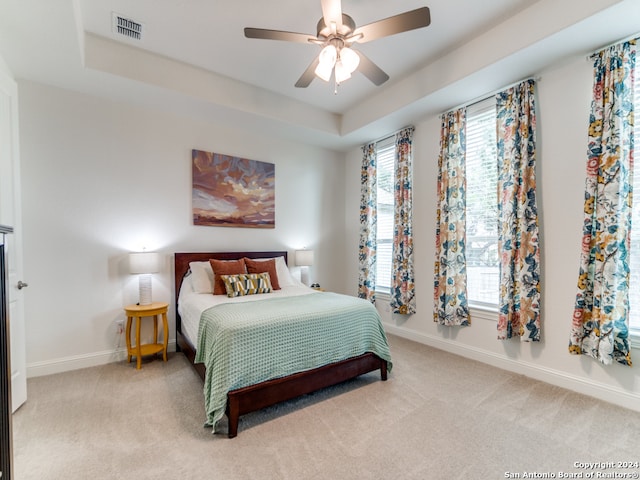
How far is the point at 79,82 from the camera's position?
300 centimetres

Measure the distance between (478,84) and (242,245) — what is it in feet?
11.3

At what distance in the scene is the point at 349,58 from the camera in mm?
2232

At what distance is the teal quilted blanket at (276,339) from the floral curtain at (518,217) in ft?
4.39

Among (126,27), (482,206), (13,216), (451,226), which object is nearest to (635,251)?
(482,206)

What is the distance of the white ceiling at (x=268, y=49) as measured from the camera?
2303 mm

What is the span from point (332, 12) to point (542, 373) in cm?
353

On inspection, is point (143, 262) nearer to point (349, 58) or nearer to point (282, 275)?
point (282, 275)

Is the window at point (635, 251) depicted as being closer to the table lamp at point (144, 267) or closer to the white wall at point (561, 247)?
the white wall at point (561, 247)

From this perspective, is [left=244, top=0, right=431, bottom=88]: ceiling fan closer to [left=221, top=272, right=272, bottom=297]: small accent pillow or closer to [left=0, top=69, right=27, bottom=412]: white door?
[left=0, top=69, right=27, bottom=412]: white door

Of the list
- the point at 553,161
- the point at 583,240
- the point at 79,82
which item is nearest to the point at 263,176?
the point at 79,82

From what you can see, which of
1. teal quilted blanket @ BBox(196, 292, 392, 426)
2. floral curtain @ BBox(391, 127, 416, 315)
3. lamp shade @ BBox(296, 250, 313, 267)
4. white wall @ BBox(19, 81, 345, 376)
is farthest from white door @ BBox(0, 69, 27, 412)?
floral curtain @ BBox(391, 127, 416, 315)

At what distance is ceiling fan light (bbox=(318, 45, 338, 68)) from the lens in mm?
2199

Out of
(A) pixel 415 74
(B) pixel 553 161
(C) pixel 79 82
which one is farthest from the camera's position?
(A) pixel 415 74

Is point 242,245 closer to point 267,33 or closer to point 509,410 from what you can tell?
point 267,33
